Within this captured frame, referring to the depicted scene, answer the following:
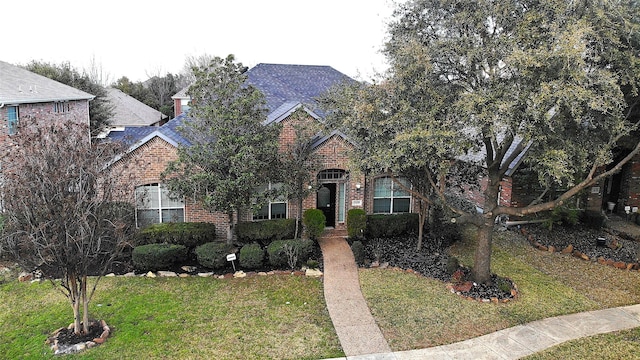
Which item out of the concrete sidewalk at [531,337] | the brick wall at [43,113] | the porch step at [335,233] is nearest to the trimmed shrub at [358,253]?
the porch step at [335,233]

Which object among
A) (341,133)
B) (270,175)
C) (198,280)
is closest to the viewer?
(198,280)

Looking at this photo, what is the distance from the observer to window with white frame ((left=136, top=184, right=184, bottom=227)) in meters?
15.5

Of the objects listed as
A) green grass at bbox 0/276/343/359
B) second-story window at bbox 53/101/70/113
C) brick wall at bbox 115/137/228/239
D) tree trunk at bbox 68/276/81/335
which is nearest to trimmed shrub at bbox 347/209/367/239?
green grass at bbox 0/276/343/359

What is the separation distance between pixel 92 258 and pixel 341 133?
378 inches

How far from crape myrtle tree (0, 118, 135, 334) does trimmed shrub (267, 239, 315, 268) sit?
16.9ft

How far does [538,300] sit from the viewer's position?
1149cm

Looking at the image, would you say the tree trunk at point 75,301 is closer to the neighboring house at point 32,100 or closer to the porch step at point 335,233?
the porch step at point 335,233

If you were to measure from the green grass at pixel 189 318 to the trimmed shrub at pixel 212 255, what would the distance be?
0.69m

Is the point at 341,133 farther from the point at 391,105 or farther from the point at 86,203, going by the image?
the point at 86,203

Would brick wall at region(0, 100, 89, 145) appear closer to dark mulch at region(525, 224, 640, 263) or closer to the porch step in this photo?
the porch step

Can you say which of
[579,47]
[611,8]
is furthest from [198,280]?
[611,8]

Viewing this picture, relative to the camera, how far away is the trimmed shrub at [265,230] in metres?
15.2

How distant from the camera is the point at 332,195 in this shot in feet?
55.3

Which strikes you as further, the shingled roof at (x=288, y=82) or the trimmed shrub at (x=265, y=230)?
the shingled roof at (x=288, y=82)
